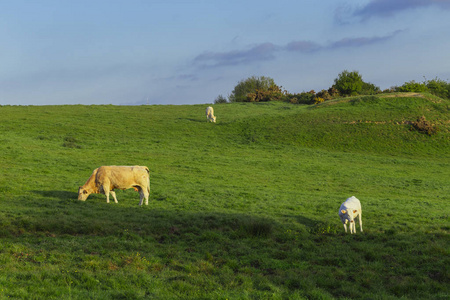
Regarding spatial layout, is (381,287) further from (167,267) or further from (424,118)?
(424,118)

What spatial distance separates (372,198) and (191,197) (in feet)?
37.0

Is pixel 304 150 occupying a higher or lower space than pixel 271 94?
lower

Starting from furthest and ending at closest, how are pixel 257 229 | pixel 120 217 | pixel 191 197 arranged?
pixel 191 197 → pixel 120 217 → pixel 257 229

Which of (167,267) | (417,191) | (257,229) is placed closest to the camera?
(167,267)

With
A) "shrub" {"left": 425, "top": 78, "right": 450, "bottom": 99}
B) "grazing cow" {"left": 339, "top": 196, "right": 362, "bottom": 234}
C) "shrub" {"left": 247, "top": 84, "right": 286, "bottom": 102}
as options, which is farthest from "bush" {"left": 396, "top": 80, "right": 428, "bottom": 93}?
"grazing cow" {"left": 339, "top": 196, "right": 362, "bottom": 234}

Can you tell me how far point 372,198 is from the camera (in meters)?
25.5

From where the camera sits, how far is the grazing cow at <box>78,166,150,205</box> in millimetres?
20625

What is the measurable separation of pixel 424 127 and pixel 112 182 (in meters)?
43.9

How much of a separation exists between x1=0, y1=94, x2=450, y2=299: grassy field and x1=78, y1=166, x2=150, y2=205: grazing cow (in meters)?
0.67

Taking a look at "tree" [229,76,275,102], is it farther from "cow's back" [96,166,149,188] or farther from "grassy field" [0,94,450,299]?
"cow's back" [96,166,149,188]

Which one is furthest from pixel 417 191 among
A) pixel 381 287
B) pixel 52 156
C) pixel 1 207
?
pixel 52 156

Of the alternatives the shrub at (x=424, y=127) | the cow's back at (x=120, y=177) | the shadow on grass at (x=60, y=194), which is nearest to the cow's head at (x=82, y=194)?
the shadow on grass at (x=60, y=194)

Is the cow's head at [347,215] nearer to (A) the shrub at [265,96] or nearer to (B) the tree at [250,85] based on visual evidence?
(A) the shrub at [265,96]

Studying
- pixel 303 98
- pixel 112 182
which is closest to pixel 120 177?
pixel 112 182
